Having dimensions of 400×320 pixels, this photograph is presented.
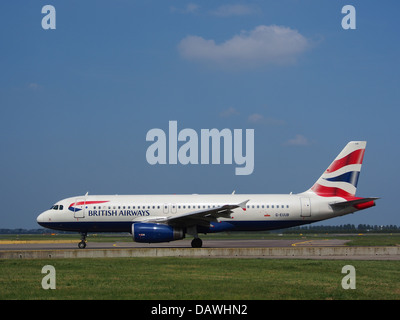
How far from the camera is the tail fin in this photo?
3494 cm

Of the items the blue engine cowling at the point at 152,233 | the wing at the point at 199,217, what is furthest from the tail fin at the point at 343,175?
the blue engine cowling at the point at 152,233

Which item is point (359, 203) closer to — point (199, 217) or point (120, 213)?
point (199, 217)

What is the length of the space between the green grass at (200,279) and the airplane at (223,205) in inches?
383

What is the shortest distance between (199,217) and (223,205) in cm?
236

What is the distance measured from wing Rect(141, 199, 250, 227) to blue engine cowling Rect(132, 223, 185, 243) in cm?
113

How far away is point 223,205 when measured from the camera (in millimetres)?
33344

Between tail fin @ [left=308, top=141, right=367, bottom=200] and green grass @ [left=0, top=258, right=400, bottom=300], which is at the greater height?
tail fin @ [left=308, top=141, right=367, bottom=200]

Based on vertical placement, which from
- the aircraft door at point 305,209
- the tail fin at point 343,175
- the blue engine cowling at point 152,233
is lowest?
the blue engine cowling at point 152,233

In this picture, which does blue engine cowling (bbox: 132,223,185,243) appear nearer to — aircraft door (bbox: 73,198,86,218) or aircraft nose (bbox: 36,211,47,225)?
aircraft door (bbox: 73,198,86,218)

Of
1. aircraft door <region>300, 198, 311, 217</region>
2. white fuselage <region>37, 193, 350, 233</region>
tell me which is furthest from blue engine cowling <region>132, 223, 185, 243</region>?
aircraft door <region>300, 198, 311, 217</region>

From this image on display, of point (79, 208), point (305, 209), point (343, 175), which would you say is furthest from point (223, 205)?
point (79, 208)

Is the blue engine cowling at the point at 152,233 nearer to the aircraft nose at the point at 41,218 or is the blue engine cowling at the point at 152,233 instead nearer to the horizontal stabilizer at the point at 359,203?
the aircraft nose at the point at 41,218

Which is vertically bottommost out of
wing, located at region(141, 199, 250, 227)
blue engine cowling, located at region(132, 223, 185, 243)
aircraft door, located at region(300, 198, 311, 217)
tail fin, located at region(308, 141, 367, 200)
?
blue engine cowling, located at region(132, 223, 185, 243)

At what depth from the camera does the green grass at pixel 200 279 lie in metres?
14.1
